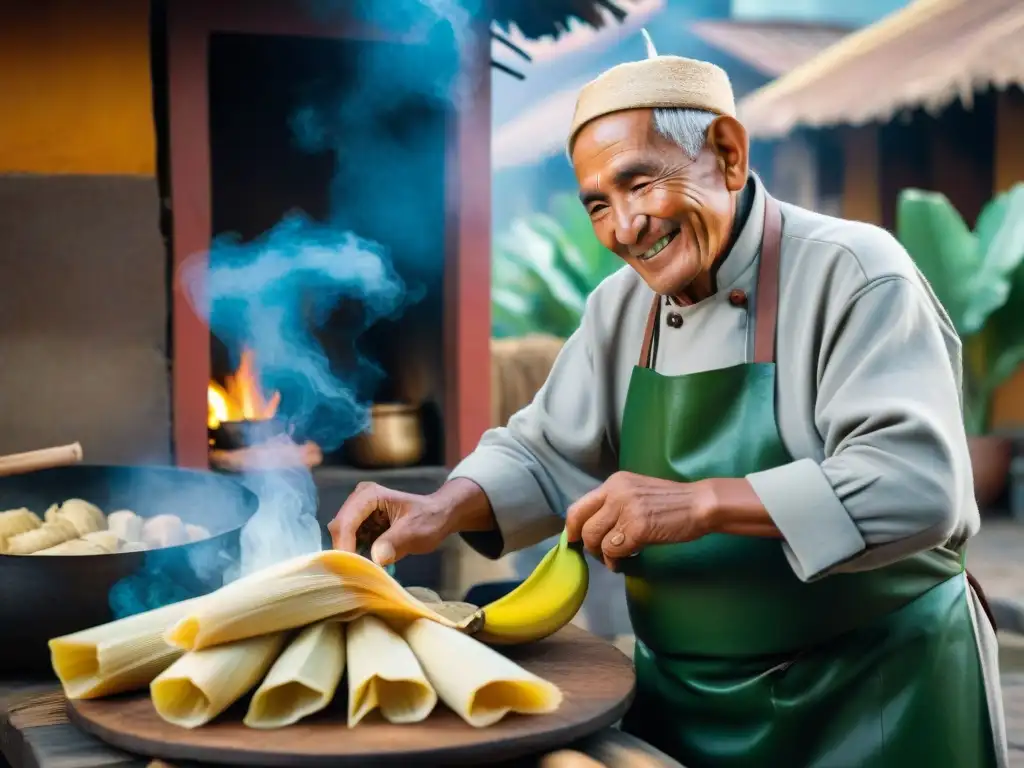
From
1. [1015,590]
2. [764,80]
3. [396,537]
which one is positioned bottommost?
[1015,590]

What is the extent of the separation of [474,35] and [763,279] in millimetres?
3221

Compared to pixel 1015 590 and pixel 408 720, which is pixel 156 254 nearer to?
pixel 408 720

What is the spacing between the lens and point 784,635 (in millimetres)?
2229

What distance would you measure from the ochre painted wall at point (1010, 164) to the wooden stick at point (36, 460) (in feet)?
33.3

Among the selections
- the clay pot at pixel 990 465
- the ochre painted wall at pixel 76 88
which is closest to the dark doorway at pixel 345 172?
the ochre painted wall at pixel 76 88

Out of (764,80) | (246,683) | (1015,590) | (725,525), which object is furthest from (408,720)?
(764,80)

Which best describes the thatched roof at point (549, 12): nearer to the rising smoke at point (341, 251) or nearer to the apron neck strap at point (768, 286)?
the rising smoke at point (341, 251)

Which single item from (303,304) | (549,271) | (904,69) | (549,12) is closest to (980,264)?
(904,69)

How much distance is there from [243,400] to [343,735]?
3.86m

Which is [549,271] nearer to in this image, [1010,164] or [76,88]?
[1010,164]

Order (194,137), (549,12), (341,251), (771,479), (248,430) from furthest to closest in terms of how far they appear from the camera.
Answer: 1. (341,251)
2. (549,12)
3. (248,430)
4. (194,137)
5. (771,479)

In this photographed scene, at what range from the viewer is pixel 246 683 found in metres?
1.89

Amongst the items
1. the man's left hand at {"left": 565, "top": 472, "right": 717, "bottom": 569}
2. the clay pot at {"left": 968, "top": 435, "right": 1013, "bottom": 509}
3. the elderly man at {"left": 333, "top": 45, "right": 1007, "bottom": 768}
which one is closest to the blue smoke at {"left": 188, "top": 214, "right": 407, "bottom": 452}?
the elderly man at {"left": 333, "top": 45, "right": 1007, "bottom": 768}

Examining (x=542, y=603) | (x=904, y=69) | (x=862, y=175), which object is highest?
(x=904, y=69)
